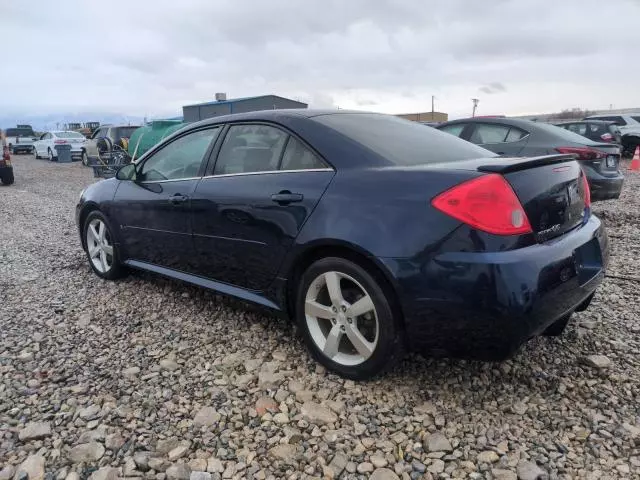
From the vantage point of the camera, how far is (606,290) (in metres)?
3.79

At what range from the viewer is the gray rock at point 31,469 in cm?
201

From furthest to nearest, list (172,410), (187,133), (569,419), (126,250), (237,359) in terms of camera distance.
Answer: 1. (126,250)
2. (187,133)
3. (237,359)
4. (172,410)
5. (569,419)

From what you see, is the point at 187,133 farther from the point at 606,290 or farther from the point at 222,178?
the point at 606,290

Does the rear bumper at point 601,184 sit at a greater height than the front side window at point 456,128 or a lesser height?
lesser

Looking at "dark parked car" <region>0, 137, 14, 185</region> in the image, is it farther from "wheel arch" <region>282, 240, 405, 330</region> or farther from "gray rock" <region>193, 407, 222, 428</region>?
"gray rock" <region>193, 407, 222, 428</region>

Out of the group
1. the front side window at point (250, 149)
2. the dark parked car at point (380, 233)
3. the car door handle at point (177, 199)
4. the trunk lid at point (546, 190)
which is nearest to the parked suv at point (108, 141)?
the car door handle at point (177, 199)

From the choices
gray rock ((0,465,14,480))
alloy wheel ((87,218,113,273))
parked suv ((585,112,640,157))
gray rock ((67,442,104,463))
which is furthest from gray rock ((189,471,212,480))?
A: parked suv ((585,112,640,157))

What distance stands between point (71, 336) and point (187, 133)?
1.64 m

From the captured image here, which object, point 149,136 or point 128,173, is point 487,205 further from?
point 149,136

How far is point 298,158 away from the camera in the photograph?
2.79 metres

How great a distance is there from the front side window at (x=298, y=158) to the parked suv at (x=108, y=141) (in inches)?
624

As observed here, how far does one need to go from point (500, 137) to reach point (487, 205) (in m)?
5.22

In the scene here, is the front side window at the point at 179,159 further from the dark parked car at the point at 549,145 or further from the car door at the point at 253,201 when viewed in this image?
the dark parked car at the point at 549,145

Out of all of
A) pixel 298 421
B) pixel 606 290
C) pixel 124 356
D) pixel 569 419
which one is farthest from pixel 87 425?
pixel 606 290
